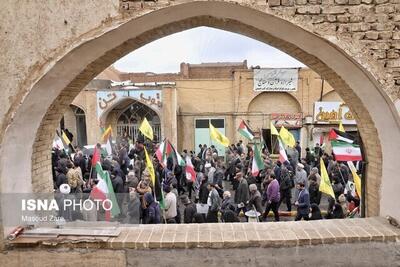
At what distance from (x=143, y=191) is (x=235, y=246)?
4.13 m

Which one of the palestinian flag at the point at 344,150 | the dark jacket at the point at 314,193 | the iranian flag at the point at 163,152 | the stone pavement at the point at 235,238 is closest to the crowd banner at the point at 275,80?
the iranian flag at the point at 163,152

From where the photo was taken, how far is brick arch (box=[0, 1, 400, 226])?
360 centimetres

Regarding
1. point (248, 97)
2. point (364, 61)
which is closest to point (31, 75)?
point (364, 61)

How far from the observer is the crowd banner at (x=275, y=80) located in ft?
65.5

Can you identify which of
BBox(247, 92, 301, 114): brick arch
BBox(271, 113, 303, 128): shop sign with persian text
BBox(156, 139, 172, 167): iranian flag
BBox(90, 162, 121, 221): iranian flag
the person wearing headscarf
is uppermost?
BBox(247, 92, 301, 114): brick arch

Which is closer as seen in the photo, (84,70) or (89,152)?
(84,70)

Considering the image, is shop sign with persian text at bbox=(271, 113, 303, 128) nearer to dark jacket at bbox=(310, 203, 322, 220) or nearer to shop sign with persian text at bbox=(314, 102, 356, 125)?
shop sign with persian text at bbox=(314, 102, 356, 125)

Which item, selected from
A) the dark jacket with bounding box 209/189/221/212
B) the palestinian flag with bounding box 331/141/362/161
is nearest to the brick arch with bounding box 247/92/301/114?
the dark jacket with bounding box 209/189/221/212

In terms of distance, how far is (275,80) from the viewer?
65.9 feet

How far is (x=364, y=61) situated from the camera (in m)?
3.57

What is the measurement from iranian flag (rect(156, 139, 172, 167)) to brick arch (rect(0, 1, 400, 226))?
670 centimetres

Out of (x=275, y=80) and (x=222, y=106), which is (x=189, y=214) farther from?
(x=275, y=80)

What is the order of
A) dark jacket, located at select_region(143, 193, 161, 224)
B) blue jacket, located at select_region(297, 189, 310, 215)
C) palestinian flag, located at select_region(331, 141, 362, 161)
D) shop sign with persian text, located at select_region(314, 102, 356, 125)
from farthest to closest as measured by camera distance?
→ shop sign with persian text, located at select_region(314, 102, 356, 125) < blue jacket, located at select_region(297, 189, 310, 215) < dark jacket, located at select_region(143, 193, 161, 224) < palestinian flag, located at select_region(331, 141, 362, 161)

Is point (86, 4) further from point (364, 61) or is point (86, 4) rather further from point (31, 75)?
point (364, 61)
